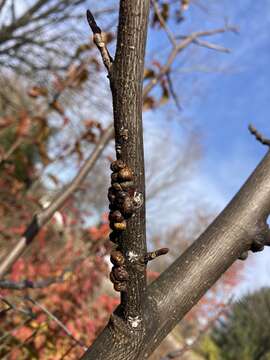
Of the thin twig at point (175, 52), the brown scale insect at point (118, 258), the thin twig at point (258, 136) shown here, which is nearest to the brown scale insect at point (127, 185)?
the brown scale insect at point (118, 258)

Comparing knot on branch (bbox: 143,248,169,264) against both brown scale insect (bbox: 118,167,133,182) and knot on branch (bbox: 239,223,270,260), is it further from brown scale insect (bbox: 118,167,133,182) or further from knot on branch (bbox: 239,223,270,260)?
knot on branch (bbox: 239,223,270,260)

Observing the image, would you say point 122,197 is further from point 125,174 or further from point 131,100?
point 131,100

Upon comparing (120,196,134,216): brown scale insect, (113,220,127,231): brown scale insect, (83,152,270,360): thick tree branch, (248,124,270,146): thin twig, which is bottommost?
(83,152,270,360): thick tree branch

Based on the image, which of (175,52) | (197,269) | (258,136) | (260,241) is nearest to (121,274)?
(197,269)

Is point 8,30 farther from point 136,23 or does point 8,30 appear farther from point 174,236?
point 174,236

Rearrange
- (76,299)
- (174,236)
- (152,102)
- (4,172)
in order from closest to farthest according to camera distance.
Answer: (152,102)
(76,299)
(4,172)
(174,236)

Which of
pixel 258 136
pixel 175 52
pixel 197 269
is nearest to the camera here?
pixel 197 269

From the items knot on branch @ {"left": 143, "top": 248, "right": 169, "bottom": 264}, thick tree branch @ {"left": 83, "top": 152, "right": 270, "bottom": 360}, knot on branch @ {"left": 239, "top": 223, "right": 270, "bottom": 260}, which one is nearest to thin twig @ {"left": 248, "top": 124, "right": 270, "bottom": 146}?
thick tree branch @ {"left": 83, "top": 152, "right": 270, "bottom": 360}

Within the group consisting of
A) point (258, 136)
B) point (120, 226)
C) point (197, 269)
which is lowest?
point (197, 269)

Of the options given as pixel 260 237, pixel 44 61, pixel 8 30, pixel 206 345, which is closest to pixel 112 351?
pixel 260 237

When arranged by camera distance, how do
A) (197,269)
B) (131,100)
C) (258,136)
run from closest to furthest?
(131,100), (197,269), (258,136)

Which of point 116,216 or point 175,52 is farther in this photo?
point 175,52
